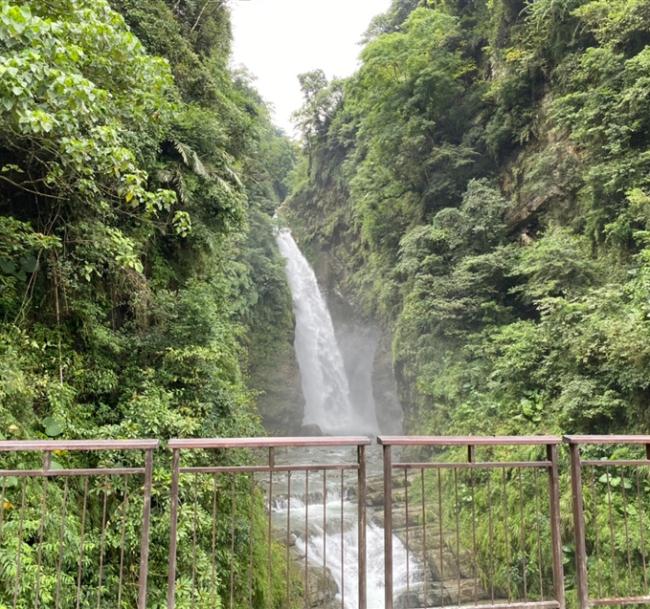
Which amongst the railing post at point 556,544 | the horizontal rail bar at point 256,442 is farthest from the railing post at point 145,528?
the railing post at point 556,544

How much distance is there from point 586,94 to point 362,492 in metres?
10.3

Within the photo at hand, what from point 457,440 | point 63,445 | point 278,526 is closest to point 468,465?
point 457,440

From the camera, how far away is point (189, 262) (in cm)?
778

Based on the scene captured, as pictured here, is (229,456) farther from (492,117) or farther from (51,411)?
(492,117)

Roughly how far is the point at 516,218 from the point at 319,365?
1532 centimetres

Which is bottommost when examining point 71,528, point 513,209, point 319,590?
point 319,590

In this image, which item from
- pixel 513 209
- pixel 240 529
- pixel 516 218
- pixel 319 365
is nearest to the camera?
pixel 240 529

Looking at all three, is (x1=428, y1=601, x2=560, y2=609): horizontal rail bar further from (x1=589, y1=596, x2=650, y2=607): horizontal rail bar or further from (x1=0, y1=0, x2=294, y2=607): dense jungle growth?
(x1=0, y1=0, x2=294, y2=607): dense jungle growth

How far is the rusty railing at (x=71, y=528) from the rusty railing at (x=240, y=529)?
38 centimetres

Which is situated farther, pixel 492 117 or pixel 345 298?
pixel 345 298

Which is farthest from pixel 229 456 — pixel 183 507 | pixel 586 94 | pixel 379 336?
pixel 379 336

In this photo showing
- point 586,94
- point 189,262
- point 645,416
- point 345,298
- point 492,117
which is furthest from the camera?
point 345,298

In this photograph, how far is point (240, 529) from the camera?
5.47 meters

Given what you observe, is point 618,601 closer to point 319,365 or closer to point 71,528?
point 71,528
